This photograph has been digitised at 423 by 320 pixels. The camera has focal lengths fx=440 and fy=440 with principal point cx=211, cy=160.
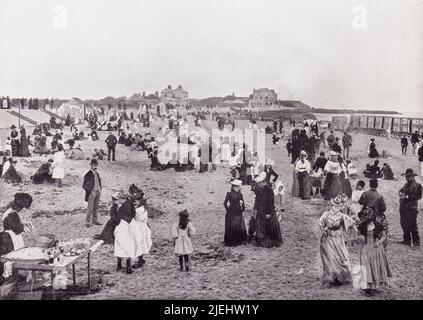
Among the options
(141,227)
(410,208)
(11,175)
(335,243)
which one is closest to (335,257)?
(335,243)

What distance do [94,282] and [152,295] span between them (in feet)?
3.55

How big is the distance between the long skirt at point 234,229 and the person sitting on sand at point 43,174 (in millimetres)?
5839

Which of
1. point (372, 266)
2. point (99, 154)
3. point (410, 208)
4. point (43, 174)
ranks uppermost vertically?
point (99, 154)

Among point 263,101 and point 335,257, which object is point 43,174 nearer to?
point 335,257

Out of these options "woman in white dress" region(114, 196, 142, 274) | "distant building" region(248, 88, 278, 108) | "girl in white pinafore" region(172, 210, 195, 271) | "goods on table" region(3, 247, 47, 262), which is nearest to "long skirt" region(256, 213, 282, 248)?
"girl in white pinafore" region(172, 210, 195, 271)

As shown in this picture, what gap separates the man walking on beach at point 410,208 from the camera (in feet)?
28.2

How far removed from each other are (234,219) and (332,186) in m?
3.55

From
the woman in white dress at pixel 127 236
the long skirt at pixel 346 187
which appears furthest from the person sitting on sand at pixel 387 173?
the woman in white dress at pixel 127 236

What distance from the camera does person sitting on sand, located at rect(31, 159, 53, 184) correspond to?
11859 millimetres

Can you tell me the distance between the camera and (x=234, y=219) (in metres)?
8.68

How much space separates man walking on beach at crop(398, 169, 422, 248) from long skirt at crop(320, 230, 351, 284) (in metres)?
2.29

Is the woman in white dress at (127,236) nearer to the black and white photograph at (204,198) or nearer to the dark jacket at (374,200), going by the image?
the black and white photograph at (204,198)

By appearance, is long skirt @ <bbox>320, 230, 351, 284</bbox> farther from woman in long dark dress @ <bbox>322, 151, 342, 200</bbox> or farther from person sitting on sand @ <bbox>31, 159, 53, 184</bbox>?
person sitting on sand @ <bbox>31, 159, 53, 184</bbox>

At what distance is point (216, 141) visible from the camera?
1549 centimetres
